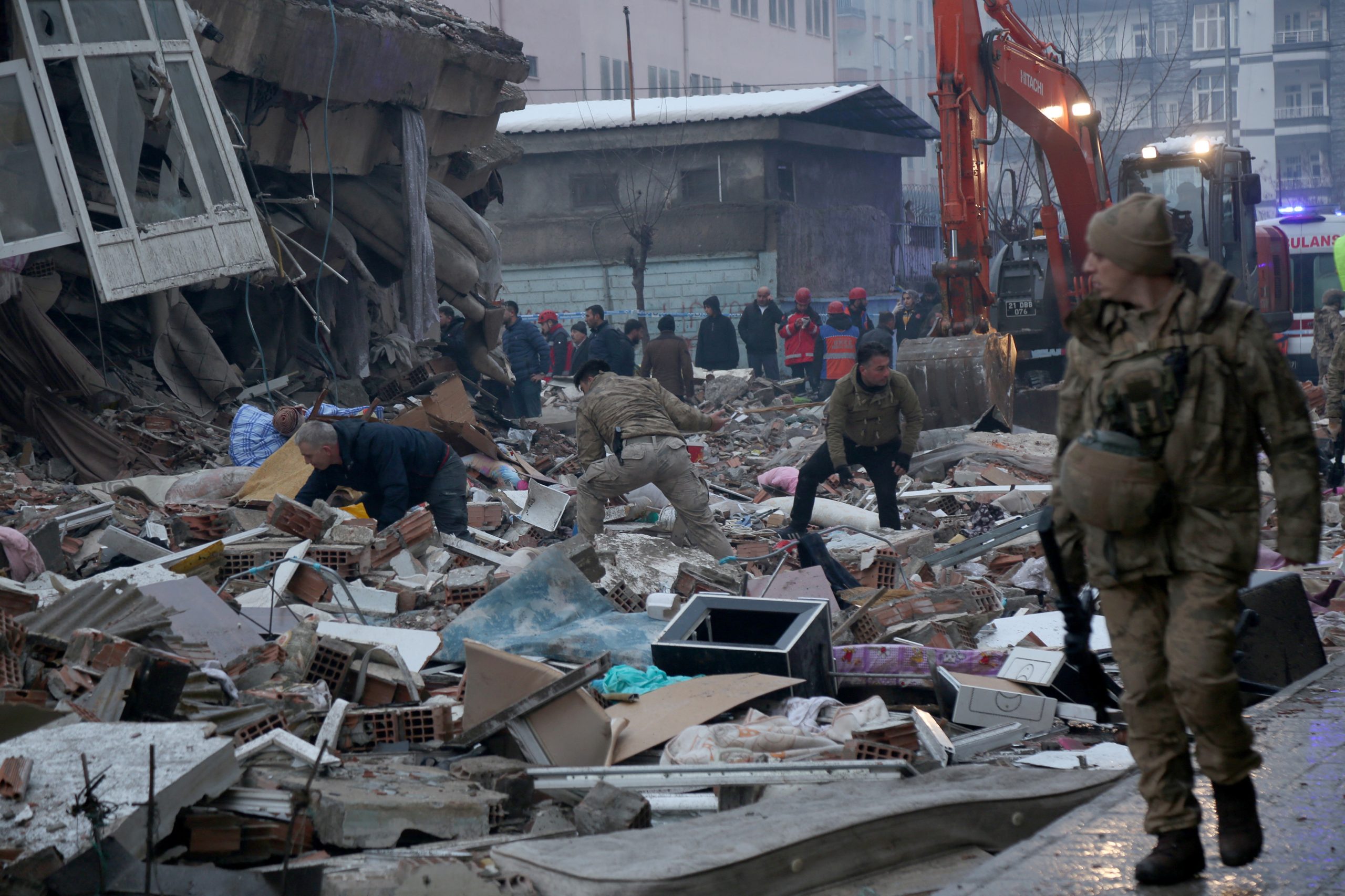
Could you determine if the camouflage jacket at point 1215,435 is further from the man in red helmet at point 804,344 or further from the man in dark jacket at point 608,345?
the man in red helmet at point 804,344

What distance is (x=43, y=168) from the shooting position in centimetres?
940

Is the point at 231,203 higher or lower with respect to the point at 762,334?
higher

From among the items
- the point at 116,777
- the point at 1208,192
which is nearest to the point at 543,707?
the point at 116,777

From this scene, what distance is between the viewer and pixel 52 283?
10141 millimetres

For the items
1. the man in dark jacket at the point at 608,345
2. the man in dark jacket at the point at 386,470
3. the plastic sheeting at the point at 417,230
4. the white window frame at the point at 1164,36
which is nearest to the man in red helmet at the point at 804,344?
the man in dark jacket at the point at 608,345

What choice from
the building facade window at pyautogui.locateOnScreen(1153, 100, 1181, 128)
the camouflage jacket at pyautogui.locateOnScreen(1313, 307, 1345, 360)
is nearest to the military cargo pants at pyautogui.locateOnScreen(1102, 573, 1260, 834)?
the camouflage jacket at pyautogui.locateOnScreen(1313, 307, 1345, 360)

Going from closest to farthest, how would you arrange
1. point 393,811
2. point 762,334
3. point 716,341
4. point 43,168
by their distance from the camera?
point 393,811 < point 43,168 < point 716,341 < point 762,334

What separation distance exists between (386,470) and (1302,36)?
192ft

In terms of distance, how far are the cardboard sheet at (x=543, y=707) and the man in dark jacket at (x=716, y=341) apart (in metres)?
13.8

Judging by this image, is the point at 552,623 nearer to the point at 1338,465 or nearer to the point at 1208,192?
the point at 1338,465

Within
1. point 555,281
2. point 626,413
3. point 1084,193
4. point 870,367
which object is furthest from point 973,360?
point 555,281

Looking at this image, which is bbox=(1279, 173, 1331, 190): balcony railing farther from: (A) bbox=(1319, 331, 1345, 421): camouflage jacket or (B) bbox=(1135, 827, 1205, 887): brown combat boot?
(B) bbox=(1135, 827, 1205, 887): brown combat boot

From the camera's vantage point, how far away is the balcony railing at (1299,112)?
181 feet

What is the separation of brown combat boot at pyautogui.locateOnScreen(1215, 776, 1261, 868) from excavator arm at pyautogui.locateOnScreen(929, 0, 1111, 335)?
27.8ft
